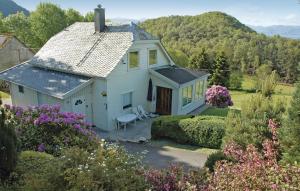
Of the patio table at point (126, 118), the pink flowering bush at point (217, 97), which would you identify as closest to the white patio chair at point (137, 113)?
the patio table at point (126, 118)

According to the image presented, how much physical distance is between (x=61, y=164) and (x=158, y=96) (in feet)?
51.4

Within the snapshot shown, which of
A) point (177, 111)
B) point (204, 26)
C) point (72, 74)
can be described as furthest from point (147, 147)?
point (204, 26)

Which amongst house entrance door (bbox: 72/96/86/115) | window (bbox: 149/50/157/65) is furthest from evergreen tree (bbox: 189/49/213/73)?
house entrance door (bbox: 72/96/86/115)

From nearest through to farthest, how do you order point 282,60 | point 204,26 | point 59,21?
point 59,21
point 282,60
point 204,26

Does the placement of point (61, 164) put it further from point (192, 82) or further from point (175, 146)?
point (192, 82)

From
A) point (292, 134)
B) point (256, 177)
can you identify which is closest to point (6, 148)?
point (256, 177)

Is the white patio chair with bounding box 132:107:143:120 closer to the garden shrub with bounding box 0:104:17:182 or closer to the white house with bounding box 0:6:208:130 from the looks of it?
the white house with bounding box 0:6:208:130

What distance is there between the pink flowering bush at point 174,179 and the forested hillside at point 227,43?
1914 inches

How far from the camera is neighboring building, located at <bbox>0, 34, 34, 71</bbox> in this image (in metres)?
31.2

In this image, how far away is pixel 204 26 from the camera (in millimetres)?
110062

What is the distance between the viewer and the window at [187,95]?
888 inches

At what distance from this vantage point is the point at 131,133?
1888cm

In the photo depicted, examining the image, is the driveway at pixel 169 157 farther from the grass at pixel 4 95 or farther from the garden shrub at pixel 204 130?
the grass at pixel 4 95

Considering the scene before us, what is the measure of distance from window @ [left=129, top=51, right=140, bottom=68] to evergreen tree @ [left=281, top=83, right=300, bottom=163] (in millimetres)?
13313
